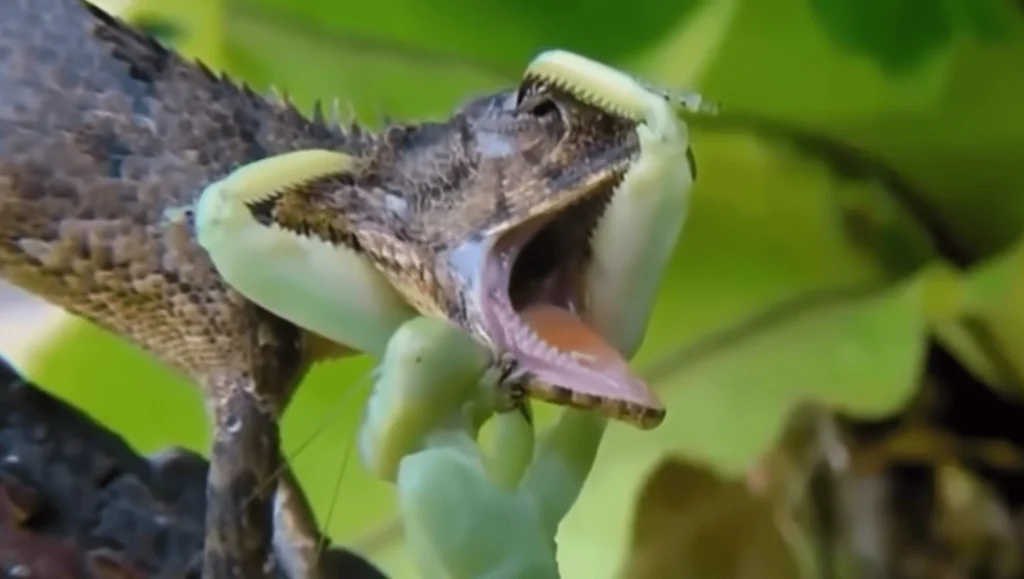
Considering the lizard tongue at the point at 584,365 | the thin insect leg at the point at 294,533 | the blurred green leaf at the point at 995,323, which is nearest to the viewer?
the lizard tongue at the point at 584,365

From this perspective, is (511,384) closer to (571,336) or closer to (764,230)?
(571,336)

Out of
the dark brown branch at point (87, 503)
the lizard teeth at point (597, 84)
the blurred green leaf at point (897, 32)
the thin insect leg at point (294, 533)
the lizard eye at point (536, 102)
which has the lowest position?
the blurred green leaf at point (897, 32)

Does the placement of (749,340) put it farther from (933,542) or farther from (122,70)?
(122,70)

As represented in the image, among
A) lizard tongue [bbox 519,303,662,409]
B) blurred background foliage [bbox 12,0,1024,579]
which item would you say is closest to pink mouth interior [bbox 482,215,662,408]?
lizard tongue [bbox 519,303,662,409]

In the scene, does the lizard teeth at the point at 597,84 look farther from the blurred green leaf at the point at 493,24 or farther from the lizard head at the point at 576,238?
the blurred green leaf at the point at 493,24

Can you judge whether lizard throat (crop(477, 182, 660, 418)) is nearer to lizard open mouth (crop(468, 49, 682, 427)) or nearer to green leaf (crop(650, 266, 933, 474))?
lizard open mouth (crop(468, 49, 682, 427))

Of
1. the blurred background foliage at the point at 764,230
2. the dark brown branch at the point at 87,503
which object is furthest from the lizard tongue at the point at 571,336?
the blurred background foliage at the point at 764,230
